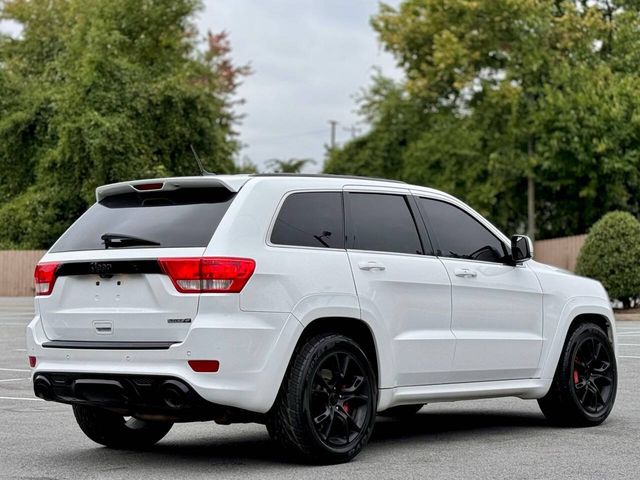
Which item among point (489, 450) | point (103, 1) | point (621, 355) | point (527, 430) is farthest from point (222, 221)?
point (103, 1)

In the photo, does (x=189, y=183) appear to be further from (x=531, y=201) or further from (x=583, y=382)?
(x=531, y=201)

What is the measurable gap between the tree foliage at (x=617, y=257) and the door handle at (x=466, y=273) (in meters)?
23.7

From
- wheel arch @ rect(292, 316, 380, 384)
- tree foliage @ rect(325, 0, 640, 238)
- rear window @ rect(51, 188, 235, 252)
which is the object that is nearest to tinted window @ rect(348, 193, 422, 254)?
wheel arch @ rect(292, 316, 380, 384)

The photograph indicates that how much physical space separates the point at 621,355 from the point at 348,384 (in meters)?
10.9

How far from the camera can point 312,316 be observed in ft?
26.3

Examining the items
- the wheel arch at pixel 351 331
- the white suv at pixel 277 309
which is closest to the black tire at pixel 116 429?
the white suv at pixel 277 309

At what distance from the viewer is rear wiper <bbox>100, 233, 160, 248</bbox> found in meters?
8.06

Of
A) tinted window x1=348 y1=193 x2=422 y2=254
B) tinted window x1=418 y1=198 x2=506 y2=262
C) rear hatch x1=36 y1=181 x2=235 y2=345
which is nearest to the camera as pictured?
rear hatch x1=36 y1=181 x2=235 y2=345

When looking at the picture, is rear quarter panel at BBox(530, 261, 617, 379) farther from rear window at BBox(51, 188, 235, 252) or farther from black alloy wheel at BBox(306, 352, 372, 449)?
rear window at BBox(51, 188, 235, 252)

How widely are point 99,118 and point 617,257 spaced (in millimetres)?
21184

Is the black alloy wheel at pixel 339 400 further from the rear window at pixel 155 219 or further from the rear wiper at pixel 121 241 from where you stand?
the rear wiper at pixel 121 241

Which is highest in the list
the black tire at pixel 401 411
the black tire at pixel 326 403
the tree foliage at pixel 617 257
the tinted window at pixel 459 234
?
the tinted window at pixel 459 234

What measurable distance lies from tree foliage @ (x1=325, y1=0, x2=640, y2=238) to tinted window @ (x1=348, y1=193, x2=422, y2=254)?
34.1m

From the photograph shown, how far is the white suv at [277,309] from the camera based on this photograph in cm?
766
